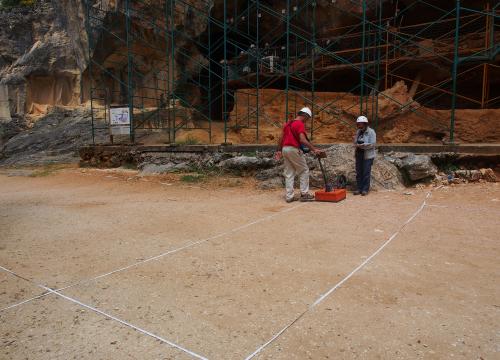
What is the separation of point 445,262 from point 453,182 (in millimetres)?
4245

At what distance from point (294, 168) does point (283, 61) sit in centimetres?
1035

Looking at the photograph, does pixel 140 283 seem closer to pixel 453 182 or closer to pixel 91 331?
pixel 91 331

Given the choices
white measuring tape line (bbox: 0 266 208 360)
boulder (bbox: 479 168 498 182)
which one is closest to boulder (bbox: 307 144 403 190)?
boulder (bbox: 479 168 498 182)

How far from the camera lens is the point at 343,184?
6754 millimetres

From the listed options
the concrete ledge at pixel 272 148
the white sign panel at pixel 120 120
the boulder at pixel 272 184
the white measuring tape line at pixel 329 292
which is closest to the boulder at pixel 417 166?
the concrete ledge at pixel 272 148

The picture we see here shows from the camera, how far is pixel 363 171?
6.55 metres

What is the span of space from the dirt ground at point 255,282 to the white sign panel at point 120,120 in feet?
20.9

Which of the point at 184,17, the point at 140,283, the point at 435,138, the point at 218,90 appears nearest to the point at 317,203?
the point at 140,283

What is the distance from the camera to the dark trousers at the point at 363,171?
6504 millimetres

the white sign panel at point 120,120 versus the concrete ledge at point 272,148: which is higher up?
the white sign panel at point 120,120

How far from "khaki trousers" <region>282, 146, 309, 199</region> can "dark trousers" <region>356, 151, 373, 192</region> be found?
102 cm

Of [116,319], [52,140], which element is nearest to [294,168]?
[116,319]

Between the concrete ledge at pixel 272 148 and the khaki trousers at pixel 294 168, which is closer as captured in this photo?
the khaki trousers at pixel 294 168

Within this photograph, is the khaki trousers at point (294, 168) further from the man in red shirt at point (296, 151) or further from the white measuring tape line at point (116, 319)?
the white measuring tape line at point (116, 319)
